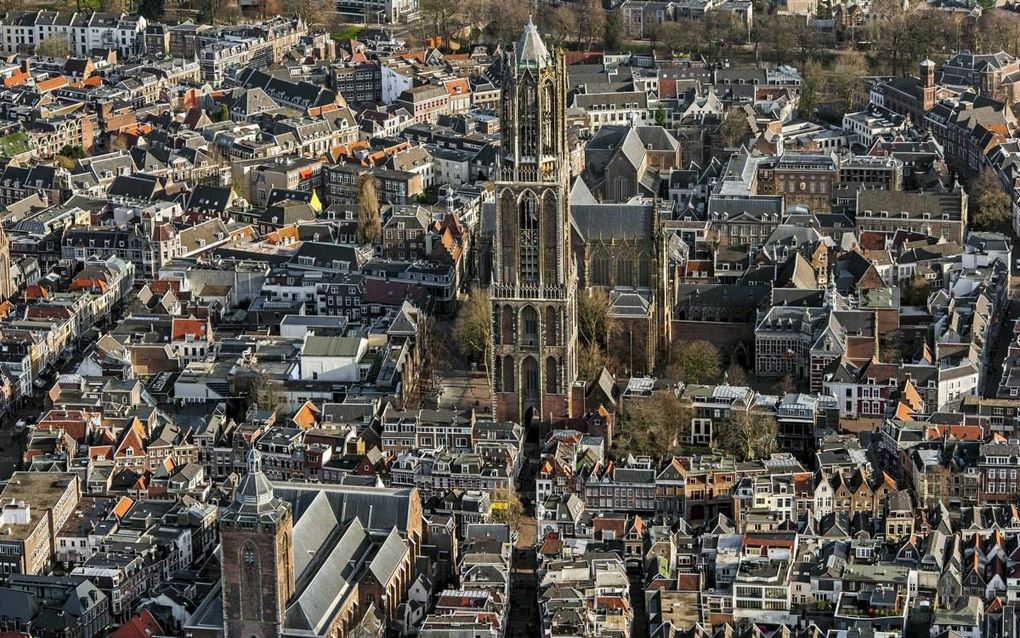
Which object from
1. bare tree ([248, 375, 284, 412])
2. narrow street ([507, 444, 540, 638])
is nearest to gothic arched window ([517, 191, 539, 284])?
narrow street ([507, 444, 540, 638])

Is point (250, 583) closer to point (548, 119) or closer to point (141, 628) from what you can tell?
point (141, 628)

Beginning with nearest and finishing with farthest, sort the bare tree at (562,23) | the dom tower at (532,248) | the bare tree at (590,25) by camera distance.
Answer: the dom tower at (532,248) < the bare tree at (590,25) < the bare tree at (562,23)

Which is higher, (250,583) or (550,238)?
(550,238)

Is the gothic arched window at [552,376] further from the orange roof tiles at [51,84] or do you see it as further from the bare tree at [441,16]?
the bare tree at [441,16]

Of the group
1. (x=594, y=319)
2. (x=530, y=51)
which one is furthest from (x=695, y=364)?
(x=530, y=51)

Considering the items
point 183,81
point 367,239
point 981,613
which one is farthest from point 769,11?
point 981,613

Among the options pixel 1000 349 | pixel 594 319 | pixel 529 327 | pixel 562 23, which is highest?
pixel 562 23

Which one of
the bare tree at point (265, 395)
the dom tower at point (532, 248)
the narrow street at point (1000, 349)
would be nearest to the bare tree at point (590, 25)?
the narrow street at point (1000, 349)
